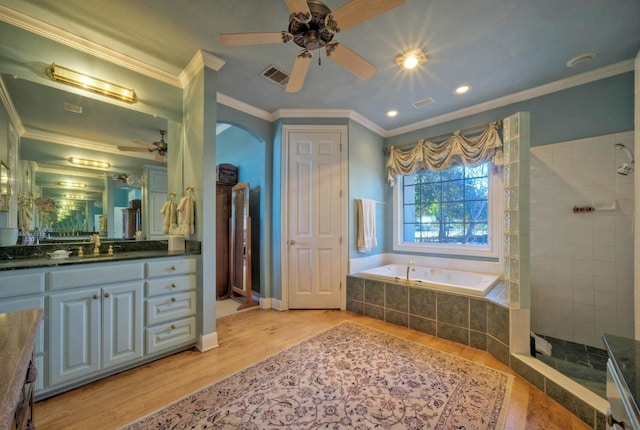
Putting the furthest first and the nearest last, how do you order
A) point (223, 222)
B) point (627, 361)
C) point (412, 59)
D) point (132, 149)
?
point (223, 222)
point (132, 149)
point (412, 59)
point (627, 361)

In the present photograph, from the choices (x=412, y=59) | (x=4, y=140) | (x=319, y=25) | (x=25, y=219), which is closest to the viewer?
(x=319, y=25)

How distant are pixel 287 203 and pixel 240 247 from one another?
3.34 feet

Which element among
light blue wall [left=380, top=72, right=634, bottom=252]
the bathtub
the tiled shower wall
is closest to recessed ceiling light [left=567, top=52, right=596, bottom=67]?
light blue wall [left=380, top=72, right=634, bottom=252]

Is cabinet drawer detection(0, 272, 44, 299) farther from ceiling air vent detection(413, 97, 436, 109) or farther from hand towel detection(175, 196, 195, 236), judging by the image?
ceiling air vent detection(413, 97, 436, 109)

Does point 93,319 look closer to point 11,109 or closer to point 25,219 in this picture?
point 25,219

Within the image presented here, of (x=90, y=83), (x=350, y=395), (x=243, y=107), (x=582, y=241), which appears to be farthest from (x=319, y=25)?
(x=582, y=241)

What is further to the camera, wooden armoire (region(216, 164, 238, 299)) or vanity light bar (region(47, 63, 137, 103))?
wooden armoire (region(216, 164, 238, 299))

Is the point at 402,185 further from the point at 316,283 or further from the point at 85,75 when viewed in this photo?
the point at 85,75

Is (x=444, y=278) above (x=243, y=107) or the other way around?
the other way around

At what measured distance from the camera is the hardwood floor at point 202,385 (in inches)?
59.8

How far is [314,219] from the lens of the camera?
3.52 m

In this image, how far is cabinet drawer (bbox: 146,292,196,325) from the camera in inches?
82.6

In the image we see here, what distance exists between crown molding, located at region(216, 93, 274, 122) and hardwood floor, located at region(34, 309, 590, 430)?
2599 millimetres

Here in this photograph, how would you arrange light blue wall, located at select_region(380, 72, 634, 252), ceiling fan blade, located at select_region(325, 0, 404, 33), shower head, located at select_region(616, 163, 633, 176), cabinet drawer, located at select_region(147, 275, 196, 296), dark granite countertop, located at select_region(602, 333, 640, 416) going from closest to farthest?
dark granite countertop, located at select_region(602, 333, 640, 416) < ceiling fan blade, located at select_region(325, 0, 404, 33) < cabinet drawer, located at select_region(147, 275, 196, 296) < shower head, located at select_region(616, 163, 633, 176) < light blue wall, located at select_region(380, 72, 634, 252)
